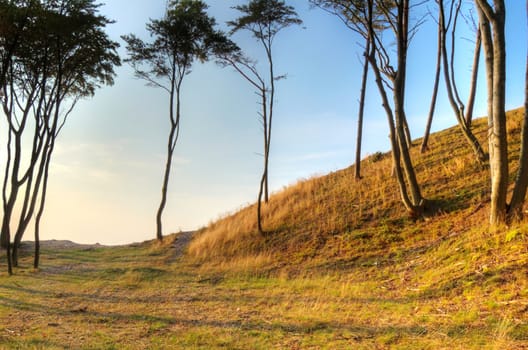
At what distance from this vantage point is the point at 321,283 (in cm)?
829

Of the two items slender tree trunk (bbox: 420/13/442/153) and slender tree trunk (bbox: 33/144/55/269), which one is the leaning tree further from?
slender tree trunk (bbox: 33/144/55/269)

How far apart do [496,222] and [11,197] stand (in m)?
16.7

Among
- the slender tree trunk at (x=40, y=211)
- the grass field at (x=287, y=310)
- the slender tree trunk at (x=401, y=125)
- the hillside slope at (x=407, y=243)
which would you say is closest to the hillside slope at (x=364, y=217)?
the hillside slope at (x=407, y=243)

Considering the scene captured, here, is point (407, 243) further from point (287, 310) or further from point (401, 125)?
point (287, 310)

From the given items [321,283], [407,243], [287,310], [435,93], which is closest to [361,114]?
[435,93]

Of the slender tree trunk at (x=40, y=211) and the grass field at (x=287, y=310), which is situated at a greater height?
the slender tree trunk at (x=40, y=211)

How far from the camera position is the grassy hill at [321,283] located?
5023 millimetres

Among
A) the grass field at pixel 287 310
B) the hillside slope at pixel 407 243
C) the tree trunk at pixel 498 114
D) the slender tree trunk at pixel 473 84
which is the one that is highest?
the slender tree trunk at pixel 473 84

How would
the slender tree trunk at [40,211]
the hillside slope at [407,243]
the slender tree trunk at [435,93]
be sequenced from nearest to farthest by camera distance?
the hillside slope at [407,243]
the slender tree trunk at [40,211]
the slender tree trunk at [435,93]

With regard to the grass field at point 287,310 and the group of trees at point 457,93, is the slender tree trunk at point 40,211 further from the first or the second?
the group of trees at point 457,93

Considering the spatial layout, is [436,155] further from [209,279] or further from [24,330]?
[24,330]

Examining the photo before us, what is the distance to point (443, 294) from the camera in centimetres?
596

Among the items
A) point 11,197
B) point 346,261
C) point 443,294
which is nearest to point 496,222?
point 443,294

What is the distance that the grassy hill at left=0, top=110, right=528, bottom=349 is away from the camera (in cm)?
502
